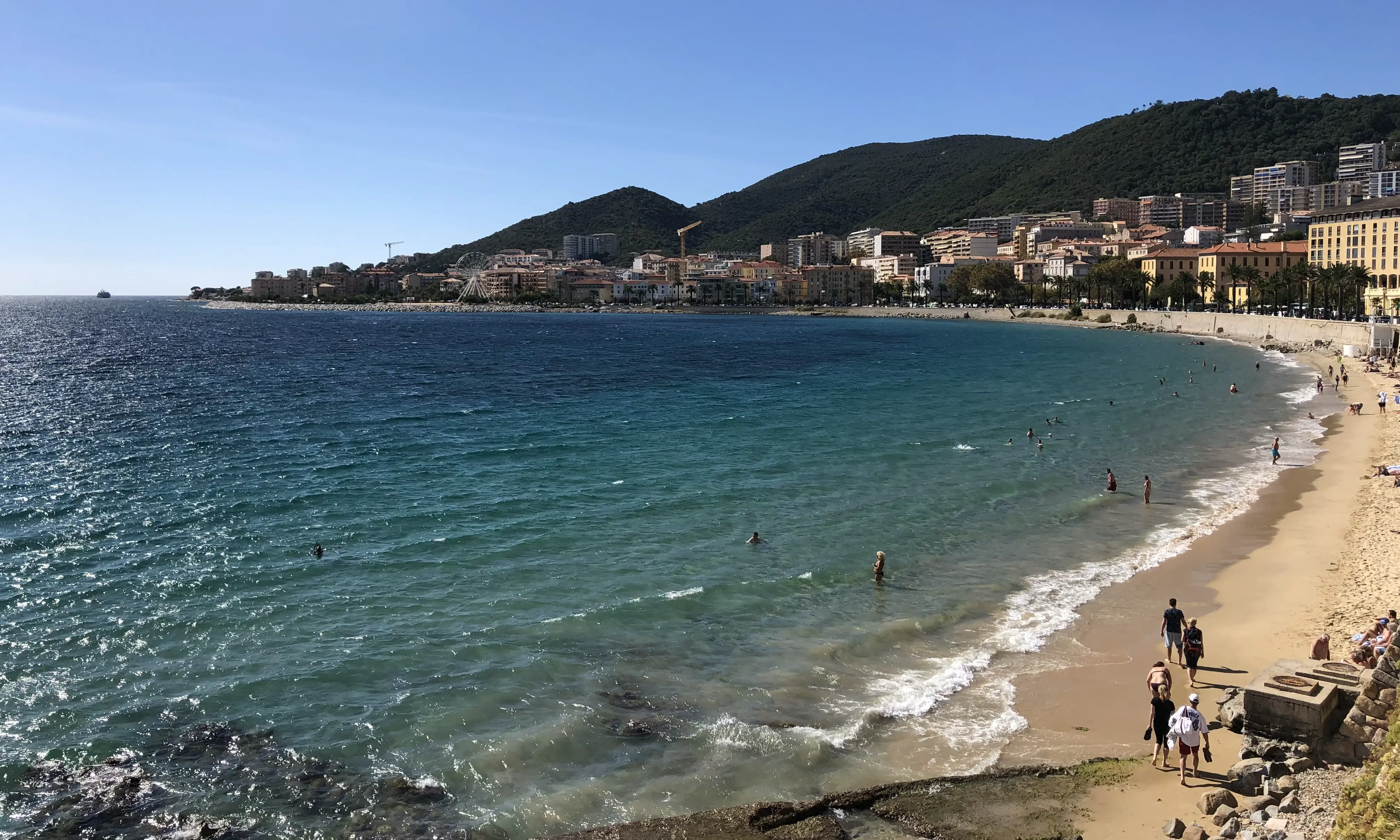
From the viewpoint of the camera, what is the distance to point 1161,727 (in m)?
12.3

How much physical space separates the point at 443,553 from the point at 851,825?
13.0 m

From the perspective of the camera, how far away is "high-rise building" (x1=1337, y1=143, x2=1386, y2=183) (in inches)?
7579

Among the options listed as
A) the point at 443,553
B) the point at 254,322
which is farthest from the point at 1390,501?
the point at 254,322

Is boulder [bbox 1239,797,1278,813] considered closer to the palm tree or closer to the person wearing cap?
the person wearing cap

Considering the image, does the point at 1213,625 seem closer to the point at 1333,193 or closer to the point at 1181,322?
the point at 1181,322

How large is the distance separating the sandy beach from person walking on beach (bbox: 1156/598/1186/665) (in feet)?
1.21

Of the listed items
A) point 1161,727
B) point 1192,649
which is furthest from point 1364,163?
point 1161,727

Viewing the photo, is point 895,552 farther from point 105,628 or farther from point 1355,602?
point 105,628

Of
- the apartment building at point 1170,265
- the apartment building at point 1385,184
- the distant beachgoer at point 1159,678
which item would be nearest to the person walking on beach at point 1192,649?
the distant beachgoer at point 1159,678

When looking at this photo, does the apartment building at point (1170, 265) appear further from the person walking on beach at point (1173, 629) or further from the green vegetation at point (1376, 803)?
the green vegetation at point (1376, 803)

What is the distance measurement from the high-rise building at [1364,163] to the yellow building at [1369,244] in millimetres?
117561

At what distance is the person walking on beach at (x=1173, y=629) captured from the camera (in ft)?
50.2

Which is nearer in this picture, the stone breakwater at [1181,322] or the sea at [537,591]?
the sea at [537,591]

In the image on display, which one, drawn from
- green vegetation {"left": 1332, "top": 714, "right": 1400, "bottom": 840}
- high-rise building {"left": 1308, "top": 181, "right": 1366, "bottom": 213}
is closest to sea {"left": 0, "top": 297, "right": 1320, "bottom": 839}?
green vegetation {"left": 1332, "top": 714, "right": 1400, "bottom": 840}
